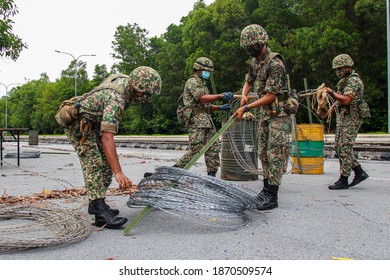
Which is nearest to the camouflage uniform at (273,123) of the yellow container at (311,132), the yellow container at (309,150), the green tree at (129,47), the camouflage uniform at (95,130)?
the camouflage uniform at (95,130)

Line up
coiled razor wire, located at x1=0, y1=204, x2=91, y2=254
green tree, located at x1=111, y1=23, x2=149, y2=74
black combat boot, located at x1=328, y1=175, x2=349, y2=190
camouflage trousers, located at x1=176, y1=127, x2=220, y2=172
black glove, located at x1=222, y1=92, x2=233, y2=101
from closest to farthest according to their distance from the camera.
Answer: coiled razor wire, located at x1=0, y1=204, x2=91, y2=254
black glove, located at x1=222, y1=92, x2=233, y2=101
camouflage trousers, located at x1=176, y1=127, x2=220, y2=172
black combat boot, located at x1=328, y1=175, x2=349, y2=190
green tree, located at x1=111, y1=23, x2=149, y2=74

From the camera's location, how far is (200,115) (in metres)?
5.80

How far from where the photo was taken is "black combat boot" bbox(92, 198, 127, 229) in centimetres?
370

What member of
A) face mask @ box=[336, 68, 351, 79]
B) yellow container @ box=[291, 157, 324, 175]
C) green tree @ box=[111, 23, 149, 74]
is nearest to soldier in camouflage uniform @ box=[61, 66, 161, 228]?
face mask @ box=[336, 68, 351, 79]

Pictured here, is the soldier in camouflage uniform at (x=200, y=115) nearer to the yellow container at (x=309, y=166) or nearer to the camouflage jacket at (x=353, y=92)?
the camouflage jacket at (x=353, y=92)

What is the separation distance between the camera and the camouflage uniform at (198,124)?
5719 mm

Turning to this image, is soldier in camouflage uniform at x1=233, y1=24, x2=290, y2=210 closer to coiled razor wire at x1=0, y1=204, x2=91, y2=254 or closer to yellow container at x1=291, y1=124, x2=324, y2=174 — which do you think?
coiled razor wire at x1=0, y1=204, x2=91, y2=254

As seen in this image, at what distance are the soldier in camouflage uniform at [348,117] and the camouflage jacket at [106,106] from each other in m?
3.61

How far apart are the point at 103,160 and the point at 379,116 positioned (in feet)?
87.6

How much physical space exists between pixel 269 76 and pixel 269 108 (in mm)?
392

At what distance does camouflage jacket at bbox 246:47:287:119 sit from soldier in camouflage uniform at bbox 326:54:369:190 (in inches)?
62.3

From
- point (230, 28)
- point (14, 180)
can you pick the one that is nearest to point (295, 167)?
point (14, 180)

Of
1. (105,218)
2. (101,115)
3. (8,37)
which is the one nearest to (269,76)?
(101,115)
